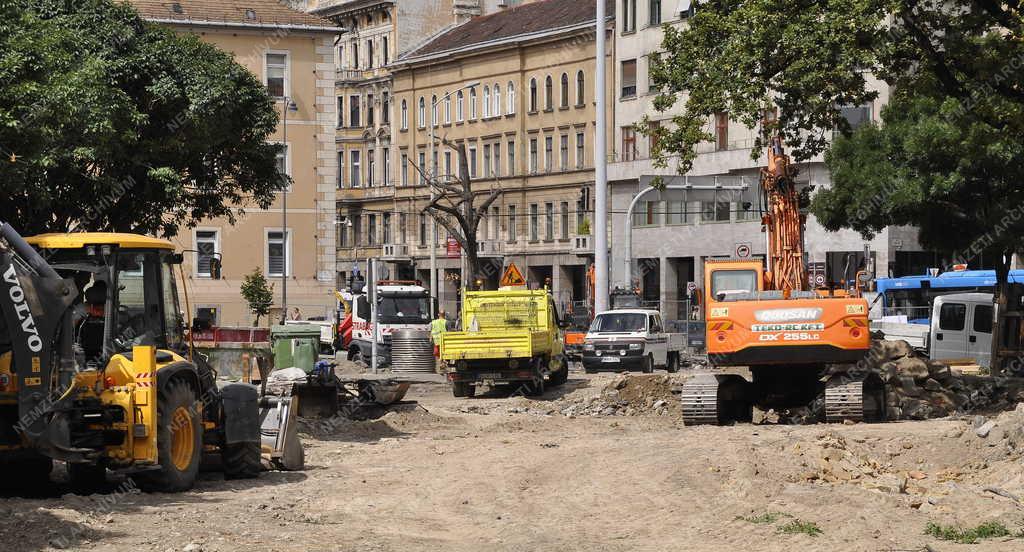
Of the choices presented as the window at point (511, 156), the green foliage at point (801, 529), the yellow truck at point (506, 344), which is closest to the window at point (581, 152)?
the window at point (511, 156)

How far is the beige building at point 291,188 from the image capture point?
64688mm

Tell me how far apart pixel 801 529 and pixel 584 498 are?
2996 mm

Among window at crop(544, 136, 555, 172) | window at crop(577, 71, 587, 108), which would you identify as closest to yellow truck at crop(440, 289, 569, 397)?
window at crop(577, 71, 587, 108)

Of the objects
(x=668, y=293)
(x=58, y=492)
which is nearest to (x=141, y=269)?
(x=58, y=492)

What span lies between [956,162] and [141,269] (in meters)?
26.8

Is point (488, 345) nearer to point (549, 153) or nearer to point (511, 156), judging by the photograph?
point (549, 153)

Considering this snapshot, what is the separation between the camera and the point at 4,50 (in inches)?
803

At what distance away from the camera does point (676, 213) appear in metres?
71.3

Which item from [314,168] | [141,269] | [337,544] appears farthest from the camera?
[314,168]

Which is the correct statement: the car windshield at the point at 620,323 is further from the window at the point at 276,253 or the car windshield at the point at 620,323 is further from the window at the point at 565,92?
the window at the point at 565,92

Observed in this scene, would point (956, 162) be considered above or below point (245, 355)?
above

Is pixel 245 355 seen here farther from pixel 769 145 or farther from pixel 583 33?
pixel 583 33

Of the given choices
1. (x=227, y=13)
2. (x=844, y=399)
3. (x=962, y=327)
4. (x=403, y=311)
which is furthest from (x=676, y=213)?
(x=844, y=399)

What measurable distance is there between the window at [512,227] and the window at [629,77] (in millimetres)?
13767
